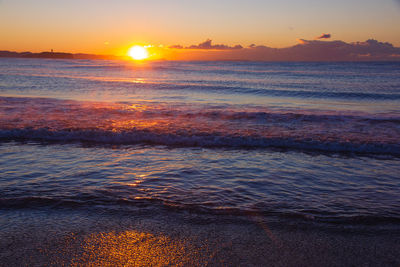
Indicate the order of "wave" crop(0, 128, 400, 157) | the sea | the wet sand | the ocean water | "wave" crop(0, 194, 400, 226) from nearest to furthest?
the wet sand < "wave" crop(0, 194, 400, 226) < the sea < the ocean water < "wave" crop(0, 128, 400, 157)

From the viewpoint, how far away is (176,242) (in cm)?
330

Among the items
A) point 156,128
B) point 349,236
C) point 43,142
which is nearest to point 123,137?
point 156,128

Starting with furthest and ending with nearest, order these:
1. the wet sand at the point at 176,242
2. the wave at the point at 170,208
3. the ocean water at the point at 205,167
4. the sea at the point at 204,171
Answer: the ocean water at the point at 205,167 → the sea at the point at 204,171 → the wave at the point at 170,208 → the wet sand at the point at 176,242

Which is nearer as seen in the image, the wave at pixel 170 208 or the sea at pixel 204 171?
the wave at pixel 170 208

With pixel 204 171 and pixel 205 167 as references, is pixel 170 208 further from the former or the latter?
pixel 205 167

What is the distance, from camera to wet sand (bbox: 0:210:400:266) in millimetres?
2965

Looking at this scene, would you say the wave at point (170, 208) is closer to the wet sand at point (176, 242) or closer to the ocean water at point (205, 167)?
the ocean water at point (205, 167)

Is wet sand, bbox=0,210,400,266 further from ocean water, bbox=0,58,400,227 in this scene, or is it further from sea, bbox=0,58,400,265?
ocean water, bbox=0,58,400,227

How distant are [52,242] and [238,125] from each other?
8.56m

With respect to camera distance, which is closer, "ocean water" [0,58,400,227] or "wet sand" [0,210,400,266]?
"wet sand" [0,210,400,266]

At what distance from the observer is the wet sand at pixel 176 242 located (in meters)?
2.96

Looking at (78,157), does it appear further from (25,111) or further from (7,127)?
(25,111)

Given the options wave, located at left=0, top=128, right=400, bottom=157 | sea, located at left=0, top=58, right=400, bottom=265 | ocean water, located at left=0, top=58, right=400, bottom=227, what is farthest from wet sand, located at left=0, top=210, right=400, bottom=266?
wave, located at left=0, top=128, right=400, bottom=157

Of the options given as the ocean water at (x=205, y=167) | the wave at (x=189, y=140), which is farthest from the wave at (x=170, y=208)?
the wave at (x=189, y=140)
